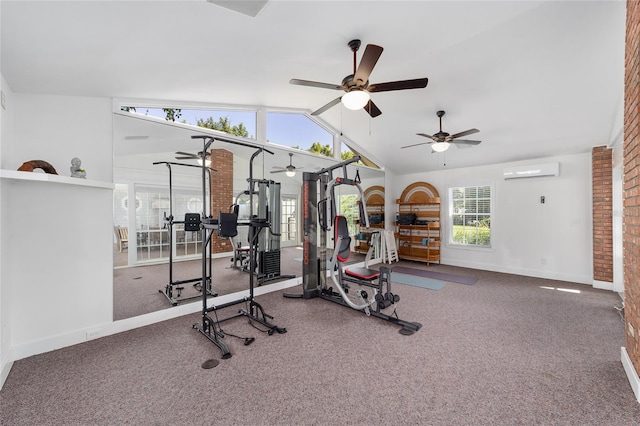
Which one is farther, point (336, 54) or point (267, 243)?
point (267, 243)

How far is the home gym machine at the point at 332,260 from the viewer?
12.0ft

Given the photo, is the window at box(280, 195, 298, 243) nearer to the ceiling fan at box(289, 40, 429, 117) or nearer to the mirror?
the mirror

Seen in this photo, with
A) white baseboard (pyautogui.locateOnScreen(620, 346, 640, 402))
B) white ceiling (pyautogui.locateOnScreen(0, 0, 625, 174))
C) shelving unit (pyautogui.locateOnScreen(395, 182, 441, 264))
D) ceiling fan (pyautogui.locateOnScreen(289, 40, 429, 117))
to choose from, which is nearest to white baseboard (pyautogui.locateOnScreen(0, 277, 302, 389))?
white ceiling (pyautogui.locateOnScreen(0, 0, 625, 174))

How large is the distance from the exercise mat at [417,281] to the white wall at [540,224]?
1.99 meters

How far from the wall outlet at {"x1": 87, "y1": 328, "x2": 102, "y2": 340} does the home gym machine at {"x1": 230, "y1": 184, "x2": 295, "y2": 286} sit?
180 centimetres

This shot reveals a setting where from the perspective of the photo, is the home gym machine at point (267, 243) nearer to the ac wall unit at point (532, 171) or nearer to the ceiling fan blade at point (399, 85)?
the ceiling fan blade at point (399, 85)

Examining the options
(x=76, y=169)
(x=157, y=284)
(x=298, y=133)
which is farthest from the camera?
(x=298, y=133)

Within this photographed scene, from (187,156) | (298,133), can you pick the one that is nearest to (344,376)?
(187,156)

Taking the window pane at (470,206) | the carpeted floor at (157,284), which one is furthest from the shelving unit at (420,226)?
the carpeted floor at (157,284)

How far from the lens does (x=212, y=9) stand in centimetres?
208

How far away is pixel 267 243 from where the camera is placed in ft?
15.6

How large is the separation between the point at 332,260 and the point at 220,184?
2031mm

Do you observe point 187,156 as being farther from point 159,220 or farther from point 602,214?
point 602,214

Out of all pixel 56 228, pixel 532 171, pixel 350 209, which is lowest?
pixel 56 228
